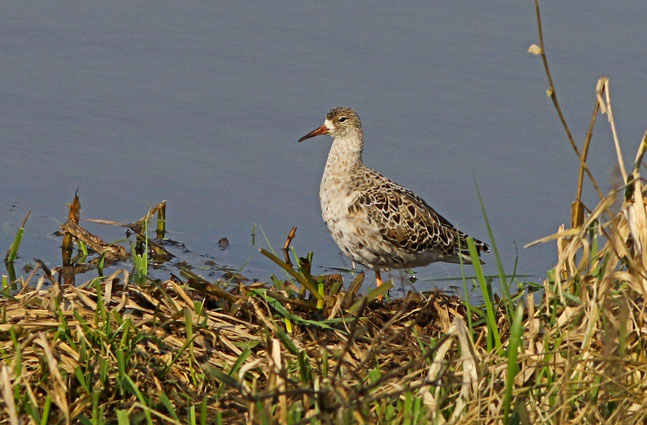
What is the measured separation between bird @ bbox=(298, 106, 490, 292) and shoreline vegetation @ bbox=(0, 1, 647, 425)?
Answer: 2.22 metres

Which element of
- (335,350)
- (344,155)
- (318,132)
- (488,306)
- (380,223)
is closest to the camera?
(488,306)

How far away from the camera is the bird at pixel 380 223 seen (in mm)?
7047

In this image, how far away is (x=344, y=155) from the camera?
755 centimetres

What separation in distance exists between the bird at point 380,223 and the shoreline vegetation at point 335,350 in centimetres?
222

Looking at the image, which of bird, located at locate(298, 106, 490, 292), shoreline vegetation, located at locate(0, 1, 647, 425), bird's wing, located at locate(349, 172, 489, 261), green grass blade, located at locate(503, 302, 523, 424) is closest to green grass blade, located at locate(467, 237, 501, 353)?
shoreline vegetation, located at locate(0, 1, 647, 425)

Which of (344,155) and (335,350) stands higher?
(344,155)

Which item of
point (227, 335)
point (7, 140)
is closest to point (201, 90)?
point (7, 140)

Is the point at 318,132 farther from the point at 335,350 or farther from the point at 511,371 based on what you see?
the point at 511,371

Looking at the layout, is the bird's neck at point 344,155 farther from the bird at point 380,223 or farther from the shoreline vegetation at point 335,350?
the shoreline vegetation at point 335,350

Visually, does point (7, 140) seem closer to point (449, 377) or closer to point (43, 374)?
point (43, 374)

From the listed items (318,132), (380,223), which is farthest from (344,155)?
(380,223)

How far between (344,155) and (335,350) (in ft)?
10.9

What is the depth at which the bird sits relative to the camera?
705 centimetres

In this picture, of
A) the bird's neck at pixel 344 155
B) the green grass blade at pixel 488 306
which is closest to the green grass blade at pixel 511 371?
the green grass blade at pixel 488 306
